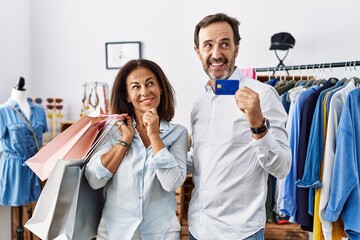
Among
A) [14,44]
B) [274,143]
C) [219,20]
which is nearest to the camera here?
[274,143]

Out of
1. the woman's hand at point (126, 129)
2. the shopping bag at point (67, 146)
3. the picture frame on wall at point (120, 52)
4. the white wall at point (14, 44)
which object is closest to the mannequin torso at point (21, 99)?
the white wall at point (14, 44)

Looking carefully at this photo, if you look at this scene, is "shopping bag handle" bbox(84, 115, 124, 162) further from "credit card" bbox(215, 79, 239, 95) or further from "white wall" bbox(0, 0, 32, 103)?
"white wall" bbox(0, 0, 32, 103)

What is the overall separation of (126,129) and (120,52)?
8.33 ft

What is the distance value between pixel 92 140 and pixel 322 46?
269 cm

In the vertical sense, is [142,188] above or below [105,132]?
below

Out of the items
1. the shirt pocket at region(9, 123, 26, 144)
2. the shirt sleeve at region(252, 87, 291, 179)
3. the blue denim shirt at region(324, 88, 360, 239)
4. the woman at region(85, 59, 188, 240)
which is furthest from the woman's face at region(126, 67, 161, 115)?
the shirt pocket at region(9, 123, 26, 144)

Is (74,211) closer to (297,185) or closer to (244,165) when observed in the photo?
(244,165)

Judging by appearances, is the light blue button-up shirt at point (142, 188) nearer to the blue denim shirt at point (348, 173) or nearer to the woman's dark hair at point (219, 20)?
the woman's dark hair at point (219, 20)

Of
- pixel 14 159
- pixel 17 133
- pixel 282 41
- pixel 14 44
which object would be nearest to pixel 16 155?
pixel 14 159

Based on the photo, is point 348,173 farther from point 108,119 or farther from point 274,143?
point 108,119

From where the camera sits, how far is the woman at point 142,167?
1345 millimetres

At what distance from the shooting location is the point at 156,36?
3.78m

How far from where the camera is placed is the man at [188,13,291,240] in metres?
1.35

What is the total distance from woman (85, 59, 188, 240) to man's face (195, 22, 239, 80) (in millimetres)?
208
